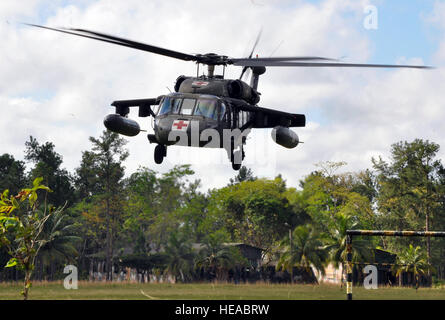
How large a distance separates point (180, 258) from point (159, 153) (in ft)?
99.3

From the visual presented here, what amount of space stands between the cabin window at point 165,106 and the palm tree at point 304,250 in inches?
268

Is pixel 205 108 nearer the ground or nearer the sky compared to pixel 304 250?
nearer the sky

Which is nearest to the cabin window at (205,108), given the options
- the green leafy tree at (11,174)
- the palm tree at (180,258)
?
the palm tree at (180,258)

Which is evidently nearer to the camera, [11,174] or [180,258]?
[180,258]

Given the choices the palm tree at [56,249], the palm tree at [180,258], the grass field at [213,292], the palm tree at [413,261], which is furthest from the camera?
the palm tree at [413,261]

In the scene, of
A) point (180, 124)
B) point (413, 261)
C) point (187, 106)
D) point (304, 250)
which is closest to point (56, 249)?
point (413, 261)

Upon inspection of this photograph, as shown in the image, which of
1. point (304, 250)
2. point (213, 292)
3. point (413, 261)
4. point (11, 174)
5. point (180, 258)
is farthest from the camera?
point (11, 174)

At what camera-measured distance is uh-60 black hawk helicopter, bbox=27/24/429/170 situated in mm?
16438

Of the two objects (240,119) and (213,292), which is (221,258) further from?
(240,119)

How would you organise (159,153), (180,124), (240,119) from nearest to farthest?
(180,124), (159,153), (240,119)

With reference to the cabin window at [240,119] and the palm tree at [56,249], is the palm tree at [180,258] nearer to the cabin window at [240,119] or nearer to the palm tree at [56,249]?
the cabin window at [240,119]

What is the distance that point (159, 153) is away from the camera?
1794 cm

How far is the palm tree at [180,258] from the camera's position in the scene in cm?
4270
